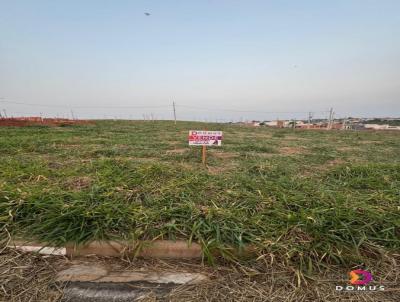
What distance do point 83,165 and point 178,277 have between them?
3.07 m

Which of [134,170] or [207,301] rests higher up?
[134,170]

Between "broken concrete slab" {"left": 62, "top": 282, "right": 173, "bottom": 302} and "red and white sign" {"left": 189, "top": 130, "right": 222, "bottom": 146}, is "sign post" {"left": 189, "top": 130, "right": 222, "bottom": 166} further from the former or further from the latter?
"broken concrete slab" {"left": 62, "top": 282, "right": 173, "bottom": 302}

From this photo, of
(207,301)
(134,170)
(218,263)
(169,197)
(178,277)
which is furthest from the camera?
(134,170)

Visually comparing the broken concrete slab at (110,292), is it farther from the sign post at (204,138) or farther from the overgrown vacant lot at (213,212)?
the sign post at (204,138)

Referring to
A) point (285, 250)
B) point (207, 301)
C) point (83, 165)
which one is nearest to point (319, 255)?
point (285, 250)

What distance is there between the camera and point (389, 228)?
6.55 feet

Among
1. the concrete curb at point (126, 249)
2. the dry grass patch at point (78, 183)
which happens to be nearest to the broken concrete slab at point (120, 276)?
the concrete curb at point (126, 249)

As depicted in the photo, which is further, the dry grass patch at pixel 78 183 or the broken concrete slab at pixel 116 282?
the dry grass patch at pixel 78 183

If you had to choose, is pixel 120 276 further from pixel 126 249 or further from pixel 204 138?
pixel 204 138

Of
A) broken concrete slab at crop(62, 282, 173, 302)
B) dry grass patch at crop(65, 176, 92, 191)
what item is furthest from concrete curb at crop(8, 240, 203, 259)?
dry grass patch at crop(65, 176, 92, 191)

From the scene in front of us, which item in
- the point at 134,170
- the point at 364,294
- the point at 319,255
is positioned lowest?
the point at 364,294

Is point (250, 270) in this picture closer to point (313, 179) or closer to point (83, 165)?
point (313, 179)

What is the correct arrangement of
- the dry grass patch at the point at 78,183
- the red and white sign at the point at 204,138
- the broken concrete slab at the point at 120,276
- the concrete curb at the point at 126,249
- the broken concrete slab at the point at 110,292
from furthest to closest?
the red and white sign at the point at 204,138
the dry grass patch at the point at 78,183
the concrete curb at the point at 126,249
the broken concrete slab at the point at 120,276
the broken concrete slab at the point at 110,292

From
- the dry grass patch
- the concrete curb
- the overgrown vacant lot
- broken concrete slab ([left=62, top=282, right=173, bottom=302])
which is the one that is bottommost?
broken concrete slab ([left=62, top=282, right=173, bottom=302])
